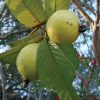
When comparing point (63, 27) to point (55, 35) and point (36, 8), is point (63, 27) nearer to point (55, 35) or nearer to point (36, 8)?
point (55, 35)

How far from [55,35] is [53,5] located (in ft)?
0.38

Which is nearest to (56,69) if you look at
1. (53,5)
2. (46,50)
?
(46,50)

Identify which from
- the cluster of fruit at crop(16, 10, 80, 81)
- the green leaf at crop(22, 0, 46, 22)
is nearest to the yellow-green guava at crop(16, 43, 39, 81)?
the cluster of fruit at crop(16, 10, 80, 81)

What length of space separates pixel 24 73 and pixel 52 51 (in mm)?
90

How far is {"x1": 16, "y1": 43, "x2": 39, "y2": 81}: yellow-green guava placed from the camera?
31.3 inches

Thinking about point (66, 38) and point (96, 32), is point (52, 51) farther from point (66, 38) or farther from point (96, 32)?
point (96, 32)

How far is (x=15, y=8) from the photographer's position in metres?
0.92

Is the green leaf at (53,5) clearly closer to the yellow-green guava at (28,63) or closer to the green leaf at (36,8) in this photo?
the green leaf at (36,8)

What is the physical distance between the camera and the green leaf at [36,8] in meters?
0.89

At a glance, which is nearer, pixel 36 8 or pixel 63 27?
pixel 63 27

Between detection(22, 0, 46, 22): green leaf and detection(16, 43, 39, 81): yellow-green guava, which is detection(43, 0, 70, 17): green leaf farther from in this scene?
detection(16, 43, 39, 81): yellow-green guava

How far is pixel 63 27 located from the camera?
2.61 feet

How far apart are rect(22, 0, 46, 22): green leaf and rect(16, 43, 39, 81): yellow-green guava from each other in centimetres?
11

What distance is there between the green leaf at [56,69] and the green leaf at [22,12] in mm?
91
